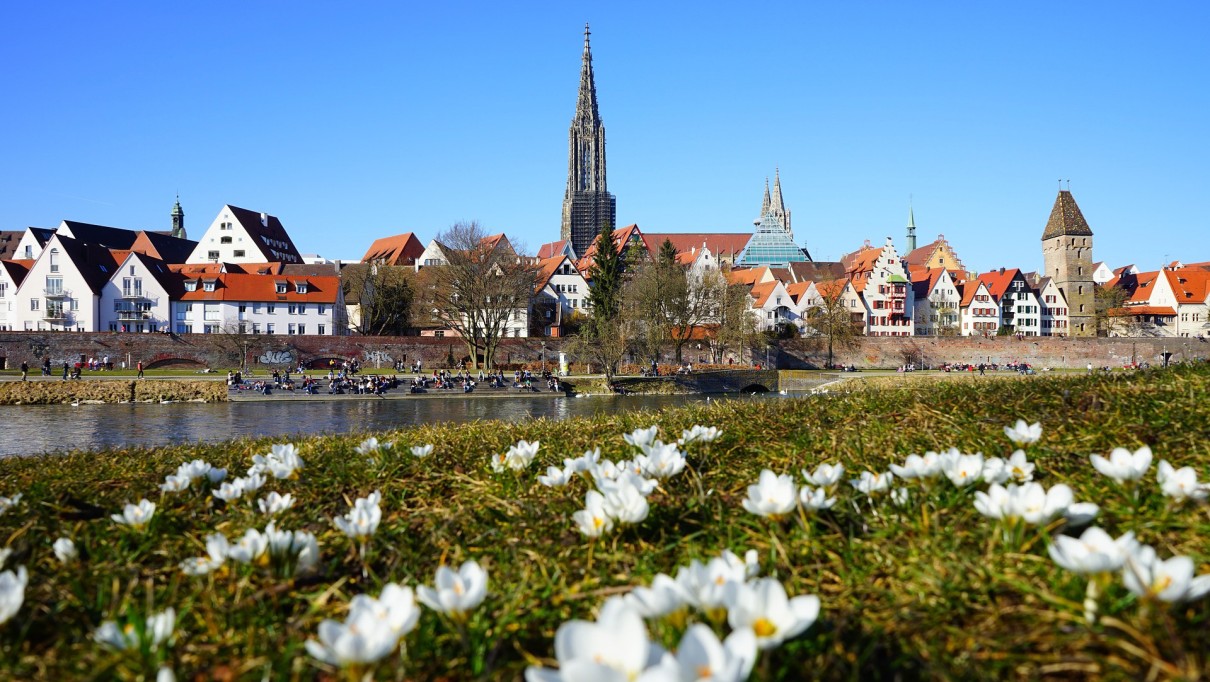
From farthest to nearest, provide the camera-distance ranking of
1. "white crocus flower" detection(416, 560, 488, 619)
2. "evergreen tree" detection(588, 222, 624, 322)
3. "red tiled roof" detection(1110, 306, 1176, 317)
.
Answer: "red tiled roof" detection(1110, 306, 1176, 317) → "evergreen tree" detection(588, 222, 624, 322) → "white crocus flower" detection(416, 560, 488, 619)

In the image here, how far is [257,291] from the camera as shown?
250 ft

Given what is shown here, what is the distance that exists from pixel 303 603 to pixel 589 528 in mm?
1052

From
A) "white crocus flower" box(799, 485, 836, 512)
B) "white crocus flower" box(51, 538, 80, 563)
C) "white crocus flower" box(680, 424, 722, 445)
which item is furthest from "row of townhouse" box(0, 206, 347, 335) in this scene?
"white crocus flower" box(799, 485, 836, 512)

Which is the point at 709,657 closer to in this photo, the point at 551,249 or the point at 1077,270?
the point at 1077,270

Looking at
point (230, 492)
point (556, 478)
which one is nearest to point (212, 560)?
point (230, 492)

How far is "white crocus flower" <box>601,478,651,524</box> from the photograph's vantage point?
9.89ft

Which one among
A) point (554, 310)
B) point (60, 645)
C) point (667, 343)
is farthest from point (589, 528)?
point (554, 310)

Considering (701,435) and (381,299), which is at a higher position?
(381,299)

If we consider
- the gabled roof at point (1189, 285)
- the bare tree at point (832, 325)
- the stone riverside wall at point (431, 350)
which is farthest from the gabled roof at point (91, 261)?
the gabled roof at point (1189, 285)

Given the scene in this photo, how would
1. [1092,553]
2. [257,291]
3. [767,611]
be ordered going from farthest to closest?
[257,291] → [1092,553] → [767,611]

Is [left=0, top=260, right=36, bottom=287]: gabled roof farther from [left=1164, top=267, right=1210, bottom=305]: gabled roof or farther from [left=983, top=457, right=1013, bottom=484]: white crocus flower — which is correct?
[left=1164, top=267, right=1210, bottom=305]: gabled roof

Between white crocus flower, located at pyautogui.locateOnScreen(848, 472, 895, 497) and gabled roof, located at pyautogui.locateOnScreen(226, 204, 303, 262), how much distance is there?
10371 centimetres

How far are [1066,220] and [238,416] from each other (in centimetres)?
10086

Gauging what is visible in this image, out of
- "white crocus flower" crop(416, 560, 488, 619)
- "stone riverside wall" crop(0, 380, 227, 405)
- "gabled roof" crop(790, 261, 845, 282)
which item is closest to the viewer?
"white crocus flower" crop(416, 560, 488, 619)
